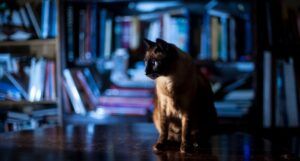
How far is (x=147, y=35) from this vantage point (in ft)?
6.75

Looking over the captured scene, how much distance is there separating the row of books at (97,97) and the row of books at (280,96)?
64 centimetres

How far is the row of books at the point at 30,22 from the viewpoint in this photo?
212 centimetres

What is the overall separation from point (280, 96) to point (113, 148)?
1.18m

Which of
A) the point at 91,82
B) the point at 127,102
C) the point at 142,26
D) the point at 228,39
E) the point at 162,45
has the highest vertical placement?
the point at 142,26

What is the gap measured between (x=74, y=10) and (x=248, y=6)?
102 cm

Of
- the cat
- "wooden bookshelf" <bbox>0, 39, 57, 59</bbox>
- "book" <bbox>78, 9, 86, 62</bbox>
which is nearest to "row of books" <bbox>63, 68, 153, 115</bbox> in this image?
"book" <bbox>78, 9, 86, 62</bbox>

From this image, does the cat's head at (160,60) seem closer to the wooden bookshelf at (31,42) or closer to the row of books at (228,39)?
the row of books at (228,39)

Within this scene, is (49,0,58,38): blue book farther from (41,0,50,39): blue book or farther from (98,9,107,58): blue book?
(98,9,107,58): blue book

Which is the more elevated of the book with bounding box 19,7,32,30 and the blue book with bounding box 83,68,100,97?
the book with bounding box 19,7,32,30

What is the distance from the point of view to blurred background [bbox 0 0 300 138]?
1.87m

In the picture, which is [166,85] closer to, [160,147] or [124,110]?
[160,147]

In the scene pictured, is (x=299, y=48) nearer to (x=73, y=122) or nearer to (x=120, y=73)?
(x=120, y=73)

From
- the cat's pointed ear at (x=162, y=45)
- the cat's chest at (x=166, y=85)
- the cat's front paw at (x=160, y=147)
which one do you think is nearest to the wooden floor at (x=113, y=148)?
the cat's front paw at (x=160, y=147)

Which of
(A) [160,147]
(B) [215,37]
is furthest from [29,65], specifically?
(A) [160,147]
